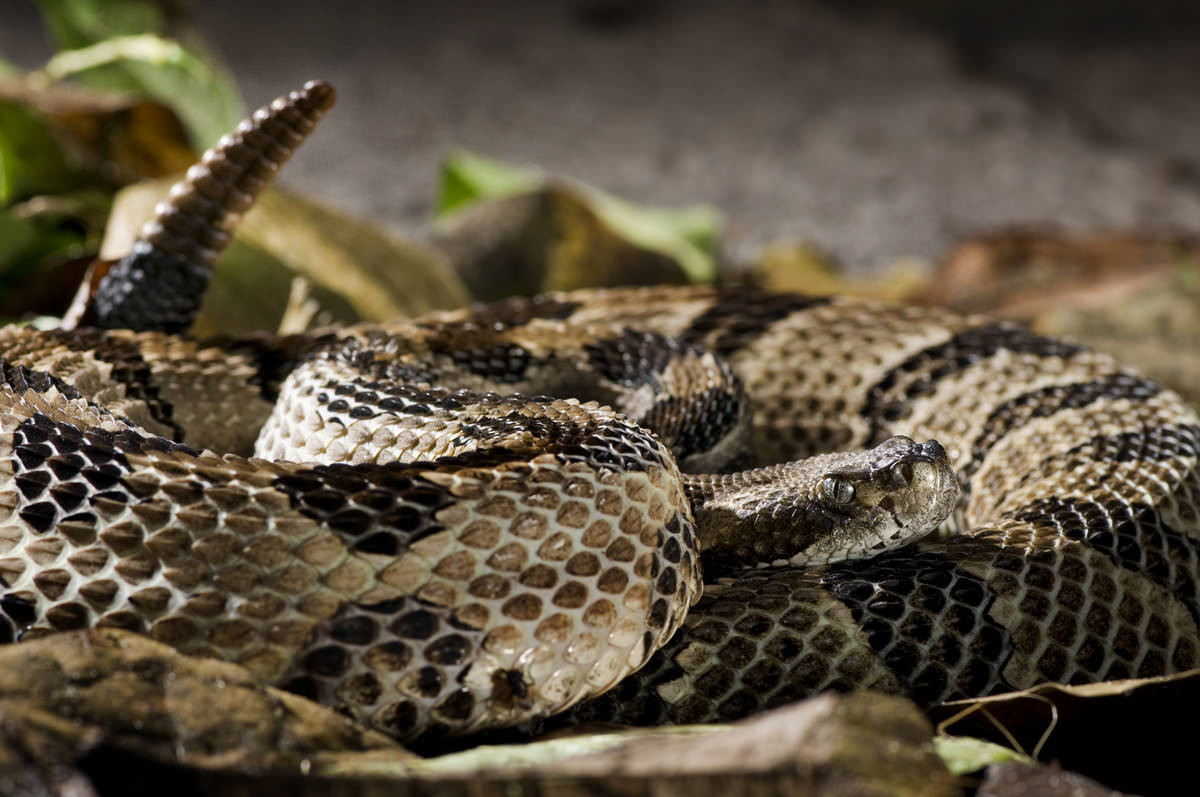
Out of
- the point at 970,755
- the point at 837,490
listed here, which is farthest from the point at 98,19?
the point at 970,755

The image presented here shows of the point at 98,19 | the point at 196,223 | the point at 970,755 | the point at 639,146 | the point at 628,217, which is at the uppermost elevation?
the point at 98,19

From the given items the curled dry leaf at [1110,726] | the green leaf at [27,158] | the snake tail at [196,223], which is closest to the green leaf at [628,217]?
the green leaf at [27,158]

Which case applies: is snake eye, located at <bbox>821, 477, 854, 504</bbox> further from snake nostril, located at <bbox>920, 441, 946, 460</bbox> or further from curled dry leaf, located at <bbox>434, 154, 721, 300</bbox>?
curled dry leaf, located at <bbox>434, 154, 721, 300</bbox>

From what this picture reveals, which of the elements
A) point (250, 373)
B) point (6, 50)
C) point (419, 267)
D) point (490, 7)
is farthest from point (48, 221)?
point (490, 7)

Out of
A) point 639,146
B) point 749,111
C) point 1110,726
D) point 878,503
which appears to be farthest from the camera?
point 749,111

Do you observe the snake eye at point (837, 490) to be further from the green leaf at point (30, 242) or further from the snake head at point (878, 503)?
the green leaf at point (30, 242)

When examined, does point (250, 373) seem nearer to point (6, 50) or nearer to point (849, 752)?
point (849, 752)

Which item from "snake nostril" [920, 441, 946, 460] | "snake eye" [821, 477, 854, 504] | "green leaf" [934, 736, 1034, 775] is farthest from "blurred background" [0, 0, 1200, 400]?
"green leaf" [934, 736, 1034, 775]

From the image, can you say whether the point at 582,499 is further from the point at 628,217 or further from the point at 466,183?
the point at 466,183
